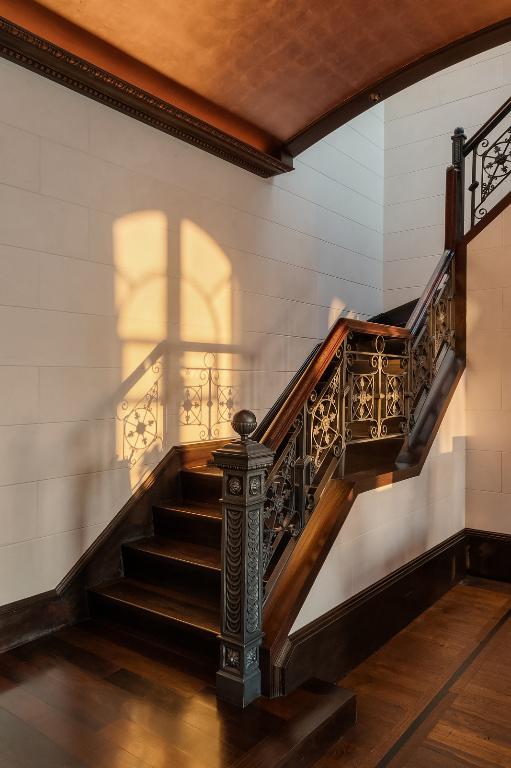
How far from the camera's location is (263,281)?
452cm

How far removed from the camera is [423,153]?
6020 millimetres

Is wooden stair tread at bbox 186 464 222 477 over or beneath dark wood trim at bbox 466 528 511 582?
over

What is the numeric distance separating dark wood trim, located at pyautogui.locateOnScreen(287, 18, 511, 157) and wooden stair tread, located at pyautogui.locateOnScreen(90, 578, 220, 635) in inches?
133

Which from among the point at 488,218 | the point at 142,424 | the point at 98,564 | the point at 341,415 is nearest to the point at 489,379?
the point at 488,218

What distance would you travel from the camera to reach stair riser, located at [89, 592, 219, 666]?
103 inches

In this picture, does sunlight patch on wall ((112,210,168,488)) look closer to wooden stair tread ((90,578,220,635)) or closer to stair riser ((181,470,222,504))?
stair riser ((181,470,222,504))

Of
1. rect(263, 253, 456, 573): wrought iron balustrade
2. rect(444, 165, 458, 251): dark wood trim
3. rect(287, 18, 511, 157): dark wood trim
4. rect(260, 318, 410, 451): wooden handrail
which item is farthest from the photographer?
rect(444, 165, 458, 251): dark wood trim

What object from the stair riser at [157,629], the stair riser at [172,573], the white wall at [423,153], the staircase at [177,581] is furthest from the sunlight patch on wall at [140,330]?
the white wall at [423,153]

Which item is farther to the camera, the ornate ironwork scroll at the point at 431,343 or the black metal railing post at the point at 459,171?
the black metal railing post at the point at 459,171

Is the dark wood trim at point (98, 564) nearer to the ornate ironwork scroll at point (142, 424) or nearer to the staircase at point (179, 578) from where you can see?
the staircase at point (179, 578)

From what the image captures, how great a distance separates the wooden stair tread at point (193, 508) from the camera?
10.9 feet

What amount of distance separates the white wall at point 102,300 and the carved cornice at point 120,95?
0.06m

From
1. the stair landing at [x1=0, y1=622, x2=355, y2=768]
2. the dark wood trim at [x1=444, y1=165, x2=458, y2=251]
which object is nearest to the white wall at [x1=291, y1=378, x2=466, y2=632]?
the stair landing at [x1=0, y1=622, x2=355, y2=768]

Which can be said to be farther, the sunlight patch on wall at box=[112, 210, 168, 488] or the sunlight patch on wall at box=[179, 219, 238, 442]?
the sunlight patch on wall at box=[179, 219, 238, 442]
